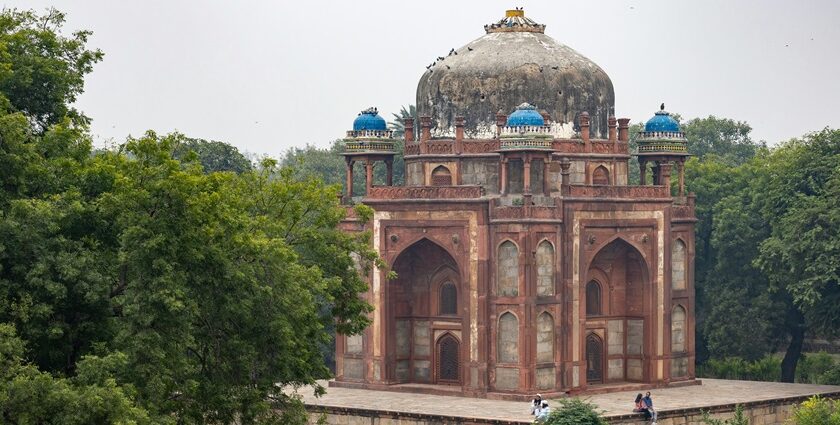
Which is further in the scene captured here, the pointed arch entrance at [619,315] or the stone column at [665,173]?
the stone column at [665,173]

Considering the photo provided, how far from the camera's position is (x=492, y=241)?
4581cm

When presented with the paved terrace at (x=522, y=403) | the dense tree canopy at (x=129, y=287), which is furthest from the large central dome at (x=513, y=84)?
the dense tree canopy at (x=129, y=287)

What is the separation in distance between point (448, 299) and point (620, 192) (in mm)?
4968

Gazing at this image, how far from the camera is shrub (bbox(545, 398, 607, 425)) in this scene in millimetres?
39562

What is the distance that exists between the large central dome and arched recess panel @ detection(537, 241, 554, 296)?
147 inches

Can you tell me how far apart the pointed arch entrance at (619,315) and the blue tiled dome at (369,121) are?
6353 mm

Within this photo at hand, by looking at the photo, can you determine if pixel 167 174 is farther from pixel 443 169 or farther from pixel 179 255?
pixel 443 169

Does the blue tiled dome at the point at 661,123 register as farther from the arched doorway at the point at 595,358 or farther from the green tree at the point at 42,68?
the green tree at the point at 42,68

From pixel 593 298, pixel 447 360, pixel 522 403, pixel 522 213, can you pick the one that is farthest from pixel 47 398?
pixel 593 298

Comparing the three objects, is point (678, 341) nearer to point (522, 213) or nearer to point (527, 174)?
point (522, 213)

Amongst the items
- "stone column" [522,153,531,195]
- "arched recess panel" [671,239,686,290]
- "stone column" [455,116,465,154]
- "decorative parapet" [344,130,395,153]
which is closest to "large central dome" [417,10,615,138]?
"stone column" [455,116,465,154]

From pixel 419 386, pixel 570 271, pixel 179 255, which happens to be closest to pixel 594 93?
pixel 570 271

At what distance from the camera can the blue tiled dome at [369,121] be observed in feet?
162

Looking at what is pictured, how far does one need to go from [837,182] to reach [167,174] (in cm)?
2449
